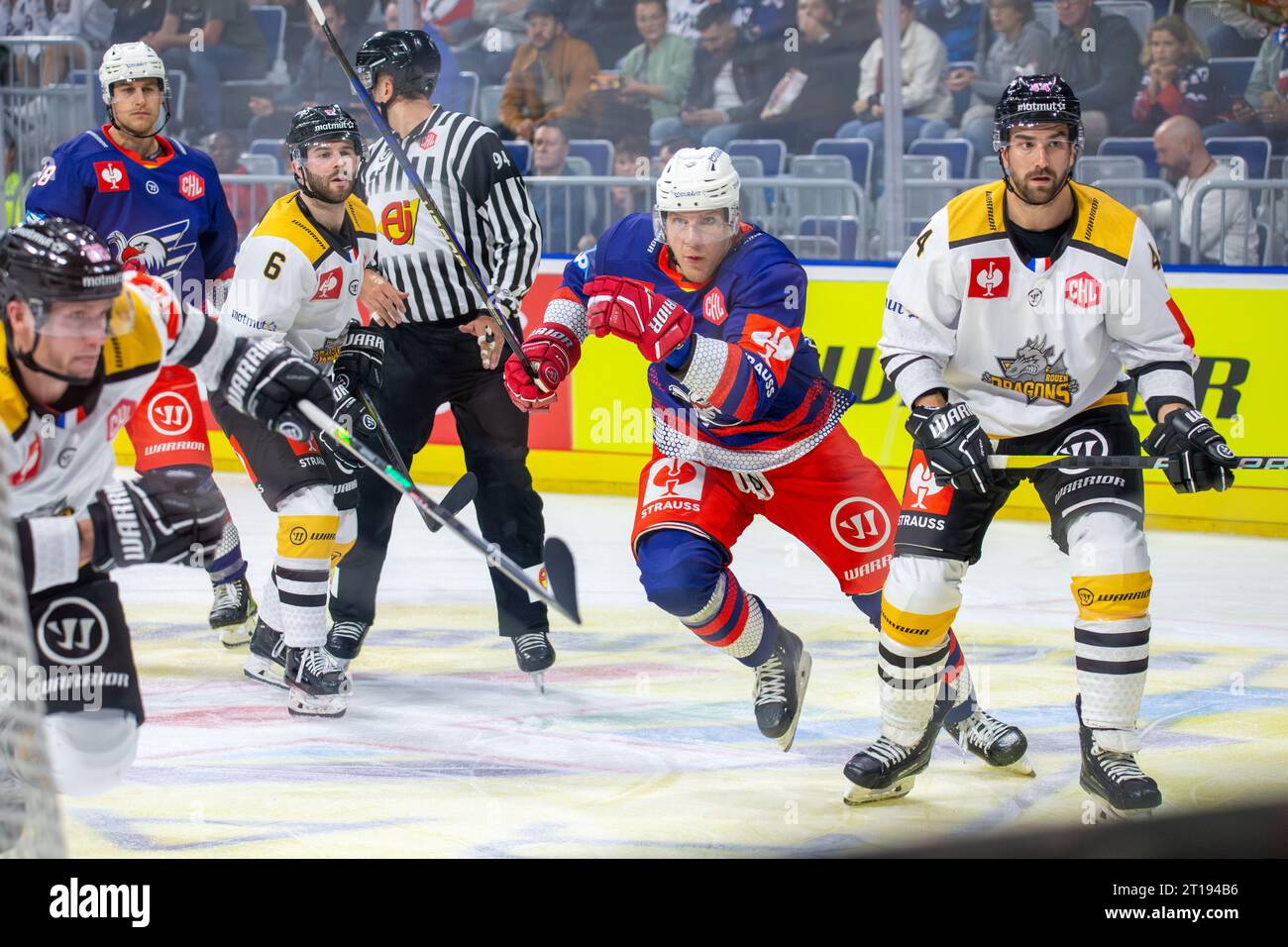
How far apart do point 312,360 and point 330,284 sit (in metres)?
0.19

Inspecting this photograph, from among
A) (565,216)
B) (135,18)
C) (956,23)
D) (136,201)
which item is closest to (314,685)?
(136,201)

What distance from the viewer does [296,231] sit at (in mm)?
4004

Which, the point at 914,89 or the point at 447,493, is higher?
the point at 914,89

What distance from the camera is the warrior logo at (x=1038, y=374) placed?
310 centimetres

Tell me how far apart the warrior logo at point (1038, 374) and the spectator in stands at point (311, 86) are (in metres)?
6.10

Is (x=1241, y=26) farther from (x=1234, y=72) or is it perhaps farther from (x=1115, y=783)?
(x=1115, y=783)

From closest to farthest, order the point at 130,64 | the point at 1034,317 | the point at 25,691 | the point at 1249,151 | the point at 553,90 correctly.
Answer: the point at 25,691
the point at 1034,317
the point at 130,64
the point at 1249,151
the point at 553,90

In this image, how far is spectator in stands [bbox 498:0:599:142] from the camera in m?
7.96

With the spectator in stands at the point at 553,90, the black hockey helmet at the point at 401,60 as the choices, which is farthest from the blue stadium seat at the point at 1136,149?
the black hockey helmet at the point at 401,60

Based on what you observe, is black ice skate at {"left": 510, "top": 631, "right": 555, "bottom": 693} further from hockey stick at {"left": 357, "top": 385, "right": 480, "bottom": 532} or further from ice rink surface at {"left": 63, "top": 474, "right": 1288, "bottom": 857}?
hockey stick at {"left": 357, "top": 385, "right": 480, "bottom": 532}

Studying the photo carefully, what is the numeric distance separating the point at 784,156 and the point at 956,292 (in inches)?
179
